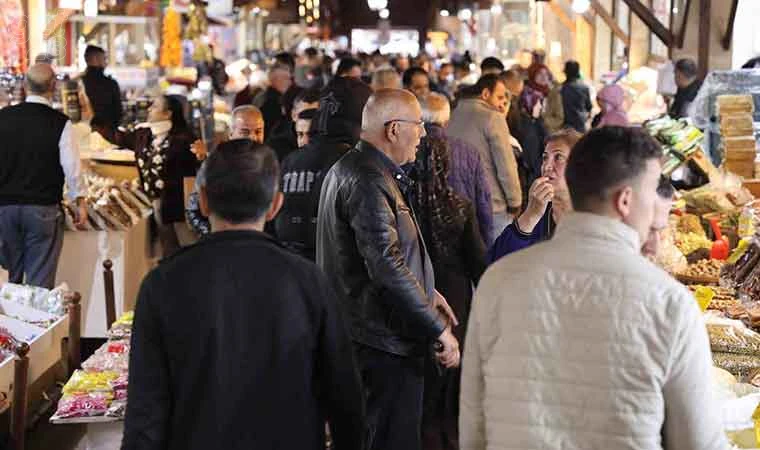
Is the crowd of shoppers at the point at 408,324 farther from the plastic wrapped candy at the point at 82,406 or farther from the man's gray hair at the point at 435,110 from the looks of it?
the man's gray hair at the point at 435,110

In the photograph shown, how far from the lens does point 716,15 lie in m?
13.1

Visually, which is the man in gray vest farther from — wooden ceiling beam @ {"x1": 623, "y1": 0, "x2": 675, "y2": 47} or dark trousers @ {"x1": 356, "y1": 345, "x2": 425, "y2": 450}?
wooden ceiling beam @ {"x1": 623, "y1": 0, "x2": 675, "y2": 47}

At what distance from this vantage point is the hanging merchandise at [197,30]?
23.2 meters

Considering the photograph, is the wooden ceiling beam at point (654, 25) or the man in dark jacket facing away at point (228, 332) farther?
the wooden ceiling beam at point (654, 25)

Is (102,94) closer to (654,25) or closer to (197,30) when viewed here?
(654,25)

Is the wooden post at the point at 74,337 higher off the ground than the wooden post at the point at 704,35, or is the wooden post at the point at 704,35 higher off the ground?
the wooden post at the point at 704,35

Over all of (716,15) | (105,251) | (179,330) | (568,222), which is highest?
(716,15)

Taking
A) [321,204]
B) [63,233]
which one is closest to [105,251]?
[63,233]

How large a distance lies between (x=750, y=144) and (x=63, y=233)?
471 cm

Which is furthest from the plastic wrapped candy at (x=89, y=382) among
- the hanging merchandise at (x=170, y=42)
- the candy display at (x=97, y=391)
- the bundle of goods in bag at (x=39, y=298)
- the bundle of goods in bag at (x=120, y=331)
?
the hanging merchandise at (x=170, y=42)

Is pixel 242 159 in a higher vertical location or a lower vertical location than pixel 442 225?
higher

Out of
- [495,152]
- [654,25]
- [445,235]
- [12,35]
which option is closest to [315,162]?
[445,235]

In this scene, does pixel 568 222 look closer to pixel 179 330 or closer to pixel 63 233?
pixel 179 330

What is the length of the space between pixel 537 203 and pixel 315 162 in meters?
1.33
